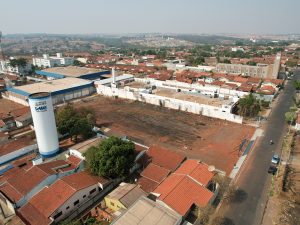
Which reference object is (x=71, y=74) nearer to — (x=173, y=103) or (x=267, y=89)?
(x=173, y=103)

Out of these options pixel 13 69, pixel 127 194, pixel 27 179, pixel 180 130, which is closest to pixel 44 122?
pixel 27 179

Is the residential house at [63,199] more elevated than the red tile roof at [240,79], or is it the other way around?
the red tile roof at [240,79]

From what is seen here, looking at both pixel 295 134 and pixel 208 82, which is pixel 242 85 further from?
pixel 295 134

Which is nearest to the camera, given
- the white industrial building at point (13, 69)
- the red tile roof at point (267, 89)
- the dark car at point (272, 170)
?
the dark car at point (272, 170)

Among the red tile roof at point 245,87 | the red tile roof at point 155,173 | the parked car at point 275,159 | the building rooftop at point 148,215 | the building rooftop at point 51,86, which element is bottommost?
the parked car at point 275,159

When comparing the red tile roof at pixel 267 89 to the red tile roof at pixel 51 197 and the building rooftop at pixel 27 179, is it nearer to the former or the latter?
the building rooftop at pixel 27 179

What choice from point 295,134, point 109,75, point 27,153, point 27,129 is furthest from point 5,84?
point 295,134

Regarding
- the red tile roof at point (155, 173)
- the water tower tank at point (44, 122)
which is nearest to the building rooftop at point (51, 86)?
the water tower tank at point (44, 122)
